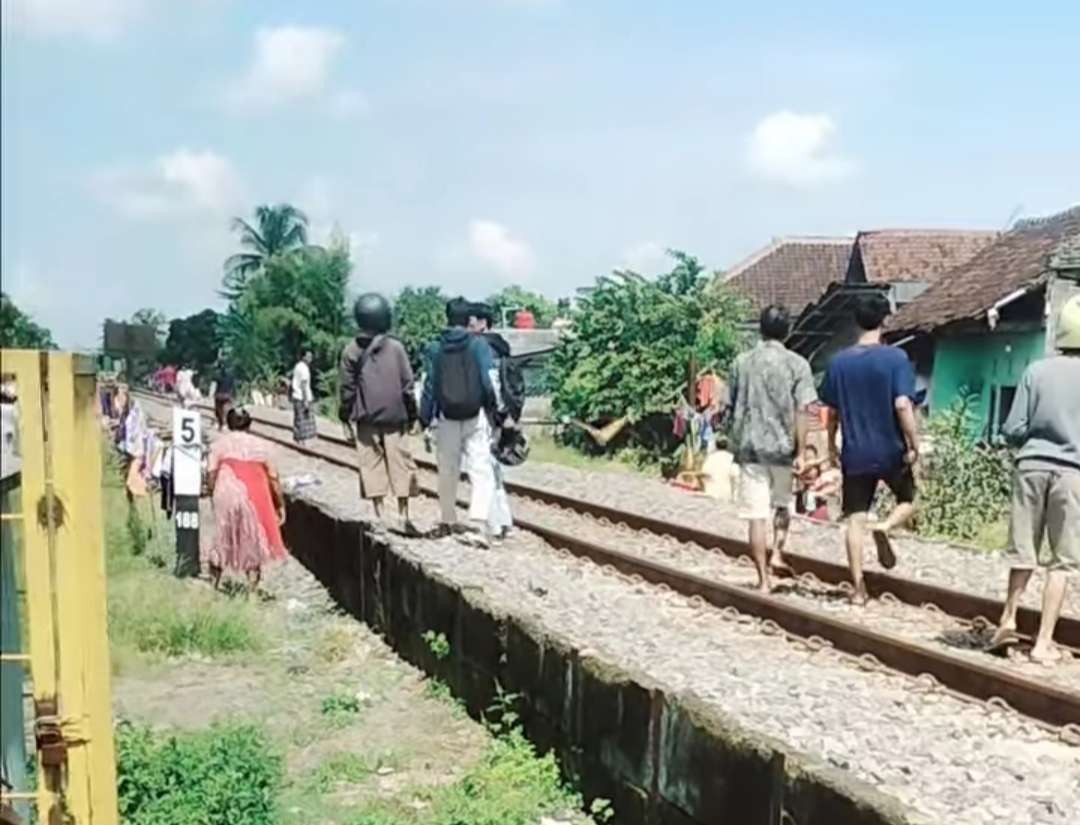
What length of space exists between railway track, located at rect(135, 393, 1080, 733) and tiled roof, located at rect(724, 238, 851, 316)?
2332cm

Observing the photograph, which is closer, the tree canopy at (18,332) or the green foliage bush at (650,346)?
the tree canopy at (18,332)

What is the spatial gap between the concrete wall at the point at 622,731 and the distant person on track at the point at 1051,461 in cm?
226

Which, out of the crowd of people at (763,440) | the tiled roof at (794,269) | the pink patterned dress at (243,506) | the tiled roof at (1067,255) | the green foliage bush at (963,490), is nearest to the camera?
the crowd of people at (763,440)

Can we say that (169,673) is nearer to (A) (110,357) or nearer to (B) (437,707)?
(B) (437,707)

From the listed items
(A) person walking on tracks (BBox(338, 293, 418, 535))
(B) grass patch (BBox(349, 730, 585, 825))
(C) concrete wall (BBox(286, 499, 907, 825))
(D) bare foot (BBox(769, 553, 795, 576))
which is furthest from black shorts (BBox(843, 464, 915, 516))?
(A) person walking on tracks (BBox(338, 293, 418, 535))

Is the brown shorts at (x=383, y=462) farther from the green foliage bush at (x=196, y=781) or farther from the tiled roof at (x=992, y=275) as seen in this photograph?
the tiled roof at (x=992, y=275)

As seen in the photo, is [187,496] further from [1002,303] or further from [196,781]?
[1002,303]

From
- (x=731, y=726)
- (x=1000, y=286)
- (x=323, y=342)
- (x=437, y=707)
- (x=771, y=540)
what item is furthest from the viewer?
(x=323, y=342)

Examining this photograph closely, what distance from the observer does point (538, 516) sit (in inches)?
Answer: 571

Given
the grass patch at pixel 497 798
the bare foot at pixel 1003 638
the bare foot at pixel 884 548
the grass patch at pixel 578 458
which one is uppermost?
the bare foot at pixel 884 548

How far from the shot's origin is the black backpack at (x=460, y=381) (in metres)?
10.1

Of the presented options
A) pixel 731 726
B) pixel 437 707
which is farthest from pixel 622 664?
pixel 437 707

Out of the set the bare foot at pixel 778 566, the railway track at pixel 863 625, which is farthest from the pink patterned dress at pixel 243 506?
the bare foot at pixel 778 566

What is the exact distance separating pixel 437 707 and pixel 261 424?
84.0 ft
